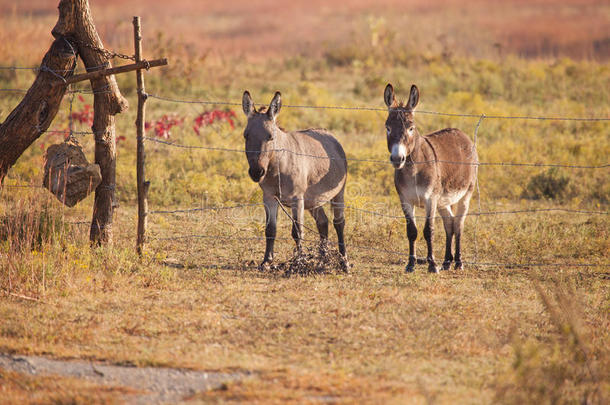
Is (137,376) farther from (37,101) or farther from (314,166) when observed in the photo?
(37,101)

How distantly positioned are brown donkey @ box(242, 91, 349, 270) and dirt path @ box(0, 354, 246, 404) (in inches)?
127

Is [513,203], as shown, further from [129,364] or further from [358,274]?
[129,364]

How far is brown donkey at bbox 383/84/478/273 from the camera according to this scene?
344 inches

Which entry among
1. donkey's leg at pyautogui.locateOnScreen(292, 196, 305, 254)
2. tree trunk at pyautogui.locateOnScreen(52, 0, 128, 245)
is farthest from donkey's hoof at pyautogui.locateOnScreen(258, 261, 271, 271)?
tree trunk at pyautogui.locateOnScreen(52, 0, 128, 245)

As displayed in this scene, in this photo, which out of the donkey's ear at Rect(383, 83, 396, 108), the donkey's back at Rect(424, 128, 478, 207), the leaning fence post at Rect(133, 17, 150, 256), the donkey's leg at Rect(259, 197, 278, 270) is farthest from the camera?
the donkey's back at Rect(424, 128, 478, 207)

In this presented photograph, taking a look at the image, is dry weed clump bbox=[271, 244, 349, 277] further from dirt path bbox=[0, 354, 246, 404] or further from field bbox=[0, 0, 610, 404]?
dirt path bbox=[0, 354, 246, 404]

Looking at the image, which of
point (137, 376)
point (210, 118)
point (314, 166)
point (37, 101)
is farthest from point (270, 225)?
point (210, 118)

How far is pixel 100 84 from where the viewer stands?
8.64m

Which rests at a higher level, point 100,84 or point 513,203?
point 100,84

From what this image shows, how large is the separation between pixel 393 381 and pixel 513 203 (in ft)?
28.3

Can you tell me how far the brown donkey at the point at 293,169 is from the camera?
857cm

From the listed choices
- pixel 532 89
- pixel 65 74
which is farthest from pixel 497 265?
pixel 532 89

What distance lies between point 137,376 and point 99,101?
14.2 ft

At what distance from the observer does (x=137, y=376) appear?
5633mm
